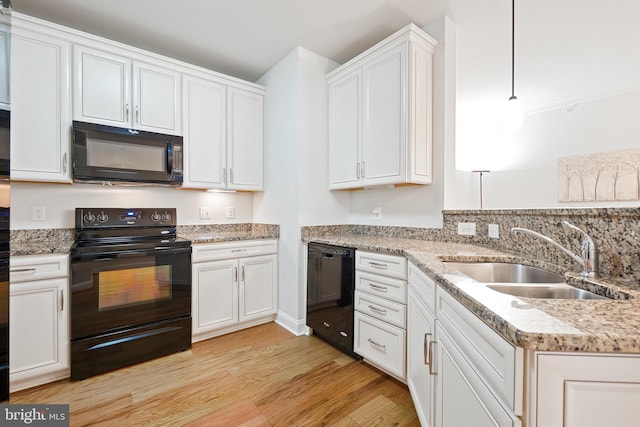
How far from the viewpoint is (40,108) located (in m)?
1.98

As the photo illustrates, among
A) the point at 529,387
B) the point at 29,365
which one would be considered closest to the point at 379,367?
the point at 529,387

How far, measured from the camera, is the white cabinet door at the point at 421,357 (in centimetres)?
132

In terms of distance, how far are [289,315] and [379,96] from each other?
82.7 inches

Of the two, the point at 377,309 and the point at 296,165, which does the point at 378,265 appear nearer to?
the point at 377,309

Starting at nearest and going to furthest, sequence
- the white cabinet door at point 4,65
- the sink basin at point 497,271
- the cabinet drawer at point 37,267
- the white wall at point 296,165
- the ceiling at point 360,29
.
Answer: the white cabinet door at point 4,65 → the sink basin at point 497,271 → the cabinet drawer at point 37,267 → the ceiling at point 360,29 → the white wall at point 296,165

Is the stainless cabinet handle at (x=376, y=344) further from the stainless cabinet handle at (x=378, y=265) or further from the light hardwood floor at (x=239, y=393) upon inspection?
the stainless cabinet handle at (x=378, y=265)

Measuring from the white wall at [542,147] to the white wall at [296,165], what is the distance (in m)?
1.50

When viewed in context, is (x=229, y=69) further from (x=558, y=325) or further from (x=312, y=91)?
(x=558, y=325)

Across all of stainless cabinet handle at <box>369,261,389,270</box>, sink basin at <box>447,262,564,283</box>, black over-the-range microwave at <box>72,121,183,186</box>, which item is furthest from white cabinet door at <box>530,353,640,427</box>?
black over-the-range microwave at <box>72,121,183,186</box>

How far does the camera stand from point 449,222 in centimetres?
216

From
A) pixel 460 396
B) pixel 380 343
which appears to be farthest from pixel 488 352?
pixel 380 343

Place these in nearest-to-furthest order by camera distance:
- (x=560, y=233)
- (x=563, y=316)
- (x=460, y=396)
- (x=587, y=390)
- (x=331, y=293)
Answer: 1. (x=587, y=390)
2. (x=563, y=316)
3. (x=460, y=396)
4. (x=560, y=233)
5. (x=331, y=293)

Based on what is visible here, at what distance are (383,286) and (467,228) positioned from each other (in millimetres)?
746

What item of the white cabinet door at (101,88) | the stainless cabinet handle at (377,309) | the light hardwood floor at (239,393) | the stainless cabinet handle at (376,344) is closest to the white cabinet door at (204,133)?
the white cabinet door at (101,88)
